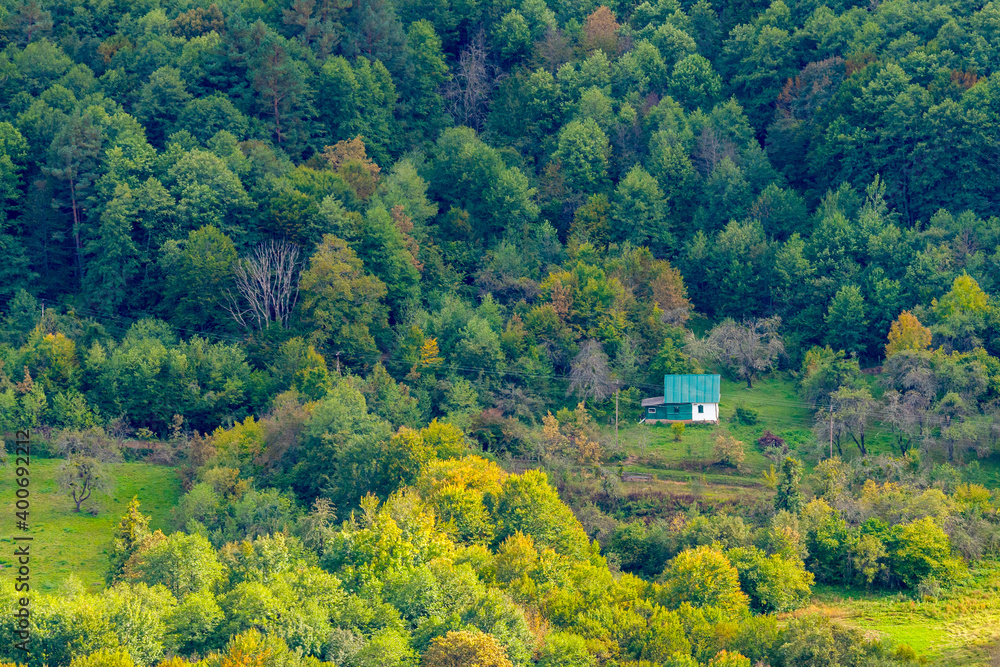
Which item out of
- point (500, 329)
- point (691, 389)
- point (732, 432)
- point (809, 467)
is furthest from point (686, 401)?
point (500, 329)

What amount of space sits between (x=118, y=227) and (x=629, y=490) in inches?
1325

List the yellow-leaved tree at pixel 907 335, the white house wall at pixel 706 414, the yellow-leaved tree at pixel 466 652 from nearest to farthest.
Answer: the yellow-leaved tree at pixel 466 652
the yellow-leaved tree at pixel 907 335
the white house wall at pixel 706 414

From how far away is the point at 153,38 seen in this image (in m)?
113

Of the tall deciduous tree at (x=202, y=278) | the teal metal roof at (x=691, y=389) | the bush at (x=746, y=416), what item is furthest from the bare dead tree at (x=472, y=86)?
the bush at (x=746, y=416)

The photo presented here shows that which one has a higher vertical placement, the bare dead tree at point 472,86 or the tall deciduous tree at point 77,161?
the bare dead tree at point 472,86

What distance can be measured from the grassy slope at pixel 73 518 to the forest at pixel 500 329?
28 cm

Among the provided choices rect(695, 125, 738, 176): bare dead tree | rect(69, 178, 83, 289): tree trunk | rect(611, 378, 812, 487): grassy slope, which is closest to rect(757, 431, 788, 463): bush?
rect(611, 378, 812, 487): grassy slope

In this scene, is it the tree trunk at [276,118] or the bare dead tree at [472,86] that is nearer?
the tree trunk at [276,118]

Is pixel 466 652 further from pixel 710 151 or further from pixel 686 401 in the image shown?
pixel 710 151

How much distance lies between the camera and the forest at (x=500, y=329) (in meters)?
75.9

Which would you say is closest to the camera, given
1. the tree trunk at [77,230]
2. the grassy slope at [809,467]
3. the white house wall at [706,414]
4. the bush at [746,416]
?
the grassy slope at [809,467]

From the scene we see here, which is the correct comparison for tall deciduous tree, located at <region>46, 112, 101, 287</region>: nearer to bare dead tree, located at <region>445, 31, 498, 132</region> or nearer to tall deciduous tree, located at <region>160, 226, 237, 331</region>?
tall deciduous tree, located at <region>160, 226, 237, 331</region>

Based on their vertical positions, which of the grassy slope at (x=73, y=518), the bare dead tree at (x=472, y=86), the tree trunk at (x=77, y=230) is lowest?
the grassy slope at (x=73, y=518)

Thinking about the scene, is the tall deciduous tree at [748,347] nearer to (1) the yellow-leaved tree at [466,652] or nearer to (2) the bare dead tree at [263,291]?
(2) the bare dead tree at [263,291]
